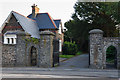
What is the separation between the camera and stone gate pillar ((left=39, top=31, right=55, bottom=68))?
12750 millimetres

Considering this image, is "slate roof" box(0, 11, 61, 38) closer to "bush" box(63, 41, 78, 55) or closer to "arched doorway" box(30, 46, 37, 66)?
"bush" box(63, 41, 78, 55)

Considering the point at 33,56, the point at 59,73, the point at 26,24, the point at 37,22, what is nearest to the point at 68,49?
the point at 37,22

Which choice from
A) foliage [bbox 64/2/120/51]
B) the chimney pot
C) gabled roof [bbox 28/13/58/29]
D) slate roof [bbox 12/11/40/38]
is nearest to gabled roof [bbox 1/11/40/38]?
slate roof [bbox 12/11/40/38]

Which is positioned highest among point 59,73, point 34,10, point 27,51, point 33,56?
point 34,10

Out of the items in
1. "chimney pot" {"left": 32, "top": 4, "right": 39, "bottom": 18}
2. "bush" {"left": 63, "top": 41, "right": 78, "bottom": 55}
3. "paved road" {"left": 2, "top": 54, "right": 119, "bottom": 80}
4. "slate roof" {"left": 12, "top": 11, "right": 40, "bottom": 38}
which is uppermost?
"chimney pot" {"left": 32, "top": 4, "right": 39, "bottom": 18}

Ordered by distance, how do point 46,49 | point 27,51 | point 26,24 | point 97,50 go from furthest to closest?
point 26,24, point 27,51, point 46,49, point 97,50

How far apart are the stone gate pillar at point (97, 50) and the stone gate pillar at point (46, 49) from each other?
389cm

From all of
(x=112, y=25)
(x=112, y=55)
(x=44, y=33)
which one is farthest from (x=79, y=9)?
(x=44, y=33)

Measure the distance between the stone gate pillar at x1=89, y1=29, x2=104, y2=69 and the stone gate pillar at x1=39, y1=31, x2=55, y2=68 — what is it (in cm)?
389

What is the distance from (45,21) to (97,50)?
17.7m

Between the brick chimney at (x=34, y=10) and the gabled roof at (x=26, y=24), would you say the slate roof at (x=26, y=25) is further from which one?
the brick chimney at (x=34, y=10)

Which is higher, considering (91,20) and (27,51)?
(91,20)

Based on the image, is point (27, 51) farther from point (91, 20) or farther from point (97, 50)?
point (91, 20)

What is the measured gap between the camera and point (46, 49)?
12.8m
